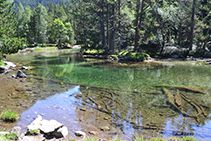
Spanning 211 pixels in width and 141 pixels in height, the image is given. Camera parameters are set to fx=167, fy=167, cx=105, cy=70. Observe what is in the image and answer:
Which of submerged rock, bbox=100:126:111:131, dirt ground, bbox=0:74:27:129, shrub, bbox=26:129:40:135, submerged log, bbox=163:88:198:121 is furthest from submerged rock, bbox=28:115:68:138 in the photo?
submerged log, bbox=163:88:198:121

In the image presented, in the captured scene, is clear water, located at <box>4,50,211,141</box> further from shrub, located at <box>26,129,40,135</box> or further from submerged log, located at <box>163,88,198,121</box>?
shrub, located at <box>26,129,40,135</box>

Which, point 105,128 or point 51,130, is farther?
point 105,128

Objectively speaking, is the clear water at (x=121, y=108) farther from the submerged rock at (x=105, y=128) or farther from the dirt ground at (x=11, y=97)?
the dirt ground at (x=11, y=97)

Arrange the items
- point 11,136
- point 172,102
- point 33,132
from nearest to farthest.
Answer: point 11,136 → point 33,132 → point 172,102

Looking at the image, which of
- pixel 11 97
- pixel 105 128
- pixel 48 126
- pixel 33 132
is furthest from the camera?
pixel 11 97

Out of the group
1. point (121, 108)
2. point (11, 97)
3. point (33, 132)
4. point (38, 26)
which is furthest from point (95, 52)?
point (38, 26)

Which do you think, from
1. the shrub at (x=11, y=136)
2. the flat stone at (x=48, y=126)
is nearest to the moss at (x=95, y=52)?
the flat stone at (x=48, y=126)

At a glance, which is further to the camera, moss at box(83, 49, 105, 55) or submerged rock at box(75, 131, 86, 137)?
moss at box(83, 49, 105, 55)

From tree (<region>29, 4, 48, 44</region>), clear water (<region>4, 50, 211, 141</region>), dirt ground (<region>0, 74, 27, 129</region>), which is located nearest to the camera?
clear water (<region>4, 50, 211, 141</region>)

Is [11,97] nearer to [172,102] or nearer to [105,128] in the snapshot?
[105,128]

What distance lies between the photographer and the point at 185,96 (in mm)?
11539

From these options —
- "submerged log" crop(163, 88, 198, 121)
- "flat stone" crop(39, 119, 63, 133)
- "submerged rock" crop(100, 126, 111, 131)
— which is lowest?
"submerged rock" crop(100, 126, 111, 131)

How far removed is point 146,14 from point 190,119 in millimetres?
29288

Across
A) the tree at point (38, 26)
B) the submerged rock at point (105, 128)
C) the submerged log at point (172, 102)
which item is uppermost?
the tree at point (38, 26)
